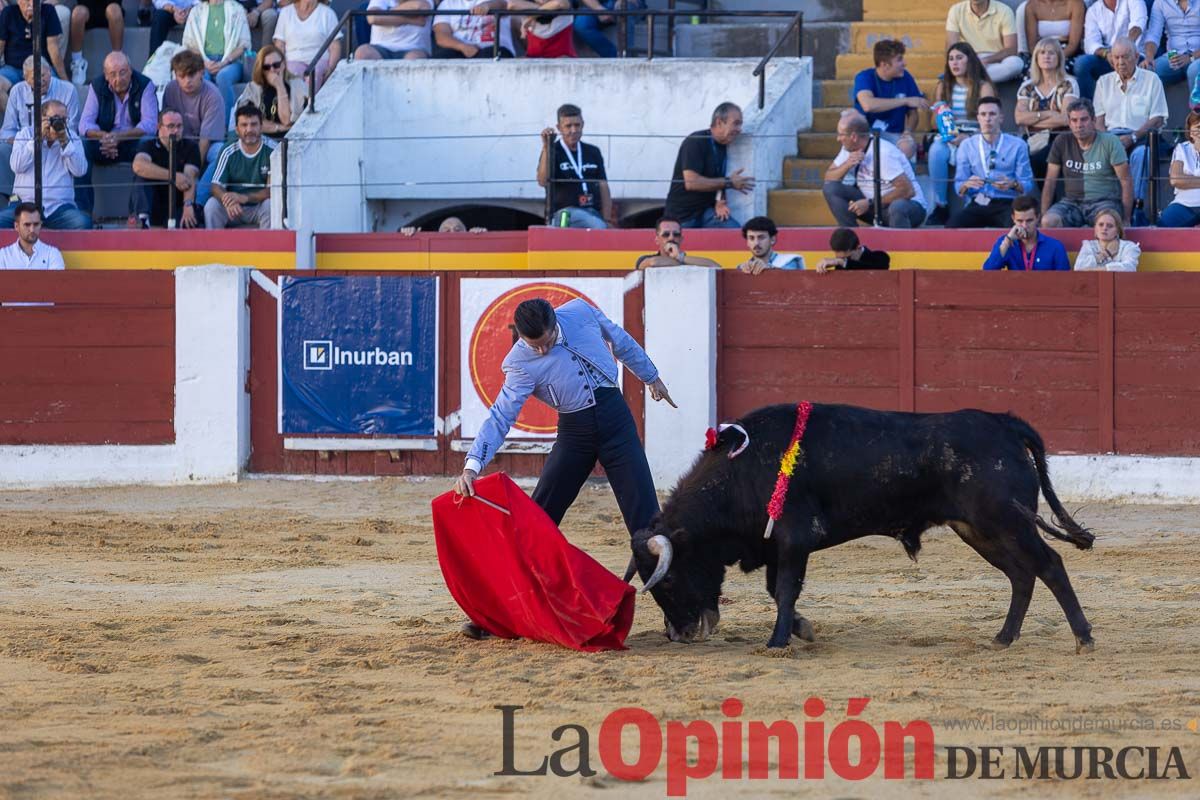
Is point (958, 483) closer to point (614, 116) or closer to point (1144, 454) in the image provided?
point (1144, 454)

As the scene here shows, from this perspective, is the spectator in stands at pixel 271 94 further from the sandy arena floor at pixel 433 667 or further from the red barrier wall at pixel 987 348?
the sandy arena floor at pixel 433 667

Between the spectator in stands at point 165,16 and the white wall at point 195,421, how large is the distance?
408 centimetres

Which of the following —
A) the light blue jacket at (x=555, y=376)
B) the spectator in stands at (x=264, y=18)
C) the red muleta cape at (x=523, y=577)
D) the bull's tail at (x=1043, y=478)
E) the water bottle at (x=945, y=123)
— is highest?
the spectator in stands at (x=264, y=18)

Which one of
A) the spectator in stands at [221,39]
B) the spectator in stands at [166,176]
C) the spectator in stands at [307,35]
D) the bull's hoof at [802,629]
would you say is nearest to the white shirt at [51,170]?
the spectator in stands at [166,176]

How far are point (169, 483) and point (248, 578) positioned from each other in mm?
3169

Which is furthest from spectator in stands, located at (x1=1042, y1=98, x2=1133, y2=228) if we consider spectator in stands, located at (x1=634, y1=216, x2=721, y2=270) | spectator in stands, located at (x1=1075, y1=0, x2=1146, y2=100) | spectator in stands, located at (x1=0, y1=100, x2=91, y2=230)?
spectator in stands, located at (x1=0, y1=100, x2=91, y2=230)

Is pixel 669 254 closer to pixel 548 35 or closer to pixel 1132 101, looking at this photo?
pixel 1132 101

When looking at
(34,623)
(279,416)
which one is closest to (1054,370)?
(279,416)

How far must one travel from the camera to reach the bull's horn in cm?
567

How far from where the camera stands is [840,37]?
520 inches

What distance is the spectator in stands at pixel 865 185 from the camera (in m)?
10.7

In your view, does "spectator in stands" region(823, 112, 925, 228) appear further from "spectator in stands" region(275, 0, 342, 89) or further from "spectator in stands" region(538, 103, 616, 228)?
"spectator in stands" region(275, 0, 342, 89)

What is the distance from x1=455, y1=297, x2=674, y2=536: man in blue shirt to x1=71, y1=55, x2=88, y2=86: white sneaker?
27.9ft

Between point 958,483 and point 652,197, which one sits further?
point 652,197
